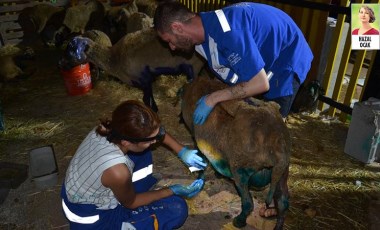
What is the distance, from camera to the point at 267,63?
2.83 m

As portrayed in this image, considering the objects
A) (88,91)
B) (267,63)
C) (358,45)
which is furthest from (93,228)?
(88,91)

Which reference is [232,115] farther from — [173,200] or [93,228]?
[93,228]

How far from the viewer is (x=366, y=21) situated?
362 cm

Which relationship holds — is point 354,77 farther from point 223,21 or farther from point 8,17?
point 8,17

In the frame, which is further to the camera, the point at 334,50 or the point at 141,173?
the point at 334,50

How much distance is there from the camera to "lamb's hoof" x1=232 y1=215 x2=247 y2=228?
2758 millimetres

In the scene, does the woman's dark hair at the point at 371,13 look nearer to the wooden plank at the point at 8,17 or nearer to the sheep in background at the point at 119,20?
the sheep in background at the point at 119,20

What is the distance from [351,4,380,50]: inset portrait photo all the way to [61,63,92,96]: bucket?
14.3ft

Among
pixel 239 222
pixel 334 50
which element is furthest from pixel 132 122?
pixel 334 50

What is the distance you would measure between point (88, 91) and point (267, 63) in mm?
4165

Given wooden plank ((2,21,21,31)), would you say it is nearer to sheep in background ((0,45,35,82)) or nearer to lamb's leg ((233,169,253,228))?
sheep in background ((0,45,35,82))

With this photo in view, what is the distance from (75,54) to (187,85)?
10.2 feet

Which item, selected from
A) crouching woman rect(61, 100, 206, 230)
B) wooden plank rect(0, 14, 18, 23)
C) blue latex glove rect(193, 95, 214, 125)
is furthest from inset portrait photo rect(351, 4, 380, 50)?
wooden plank rect(0, 14, 18, 23)

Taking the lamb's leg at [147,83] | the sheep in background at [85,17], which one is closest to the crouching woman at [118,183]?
the lamb's leg at [147,83]
